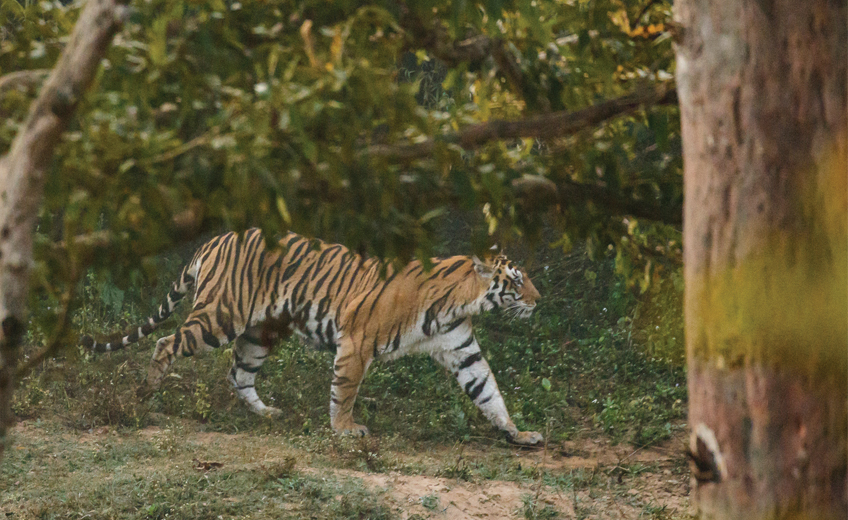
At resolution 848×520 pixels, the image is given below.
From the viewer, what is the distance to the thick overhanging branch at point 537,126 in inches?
84.3

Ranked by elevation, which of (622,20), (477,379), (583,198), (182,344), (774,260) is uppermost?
(622,20)

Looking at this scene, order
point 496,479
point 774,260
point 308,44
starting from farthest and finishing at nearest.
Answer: point 496,479, point 774,260, point 308,44

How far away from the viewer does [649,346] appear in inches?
300

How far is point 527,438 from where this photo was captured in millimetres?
6496

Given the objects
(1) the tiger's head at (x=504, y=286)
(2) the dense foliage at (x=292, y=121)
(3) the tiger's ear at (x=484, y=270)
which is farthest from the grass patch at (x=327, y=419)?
(2) the dense foliage at (x=292, y=121)

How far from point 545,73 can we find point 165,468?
3617 millimetres

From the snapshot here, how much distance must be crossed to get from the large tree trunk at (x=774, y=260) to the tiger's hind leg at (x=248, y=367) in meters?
5.16

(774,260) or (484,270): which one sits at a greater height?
(484,270)

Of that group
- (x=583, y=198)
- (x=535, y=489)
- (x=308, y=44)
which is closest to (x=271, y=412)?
(x=535, y=489)

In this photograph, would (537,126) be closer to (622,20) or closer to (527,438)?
(622,20)

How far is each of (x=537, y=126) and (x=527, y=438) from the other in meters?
4.50

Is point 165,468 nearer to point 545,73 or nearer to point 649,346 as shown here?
point 545,73

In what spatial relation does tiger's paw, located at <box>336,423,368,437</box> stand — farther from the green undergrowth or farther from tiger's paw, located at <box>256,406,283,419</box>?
tiger's paw, located at <box>256,406,283,419</box>

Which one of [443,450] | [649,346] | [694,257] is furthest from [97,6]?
[649,346]
